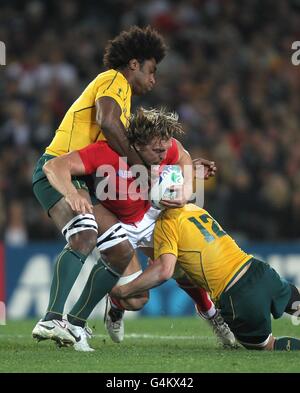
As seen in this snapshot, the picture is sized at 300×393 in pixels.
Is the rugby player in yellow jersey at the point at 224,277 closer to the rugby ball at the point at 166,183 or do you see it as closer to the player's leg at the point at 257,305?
the player's leg at the point at 257,305

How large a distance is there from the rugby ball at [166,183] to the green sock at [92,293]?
0.57 meters

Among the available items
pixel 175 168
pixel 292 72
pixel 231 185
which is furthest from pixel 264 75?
pixel 175 168

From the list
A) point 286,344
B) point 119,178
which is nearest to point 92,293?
point 119,178

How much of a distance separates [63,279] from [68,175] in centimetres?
66

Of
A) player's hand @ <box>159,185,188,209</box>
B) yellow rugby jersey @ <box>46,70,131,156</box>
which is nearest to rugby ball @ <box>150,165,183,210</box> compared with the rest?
player's hand @ <box>159,185,188,209</box>

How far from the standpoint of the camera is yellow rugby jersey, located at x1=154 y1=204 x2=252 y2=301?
6.19 m

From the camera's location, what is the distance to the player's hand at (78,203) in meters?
6.25

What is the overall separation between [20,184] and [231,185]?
8.29ft

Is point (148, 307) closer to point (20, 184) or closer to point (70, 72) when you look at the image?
point (20, 184)

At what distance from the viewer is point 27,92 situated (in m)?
13.3

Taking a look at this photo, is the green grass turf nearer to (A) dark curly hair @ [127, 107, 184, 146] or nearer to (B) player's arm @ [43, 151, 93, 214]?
(B) player's arm @ [43, 151, 93, 214]

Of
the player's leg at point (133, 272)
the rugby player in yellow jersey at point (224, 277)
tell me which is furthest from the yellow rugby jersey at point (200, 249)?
the player's leg at point (133, 272)

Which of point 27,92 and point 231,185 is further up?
point 27,92

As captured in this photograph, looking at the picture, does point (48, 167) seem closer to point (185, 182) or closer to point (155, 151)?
point (155, 151)
